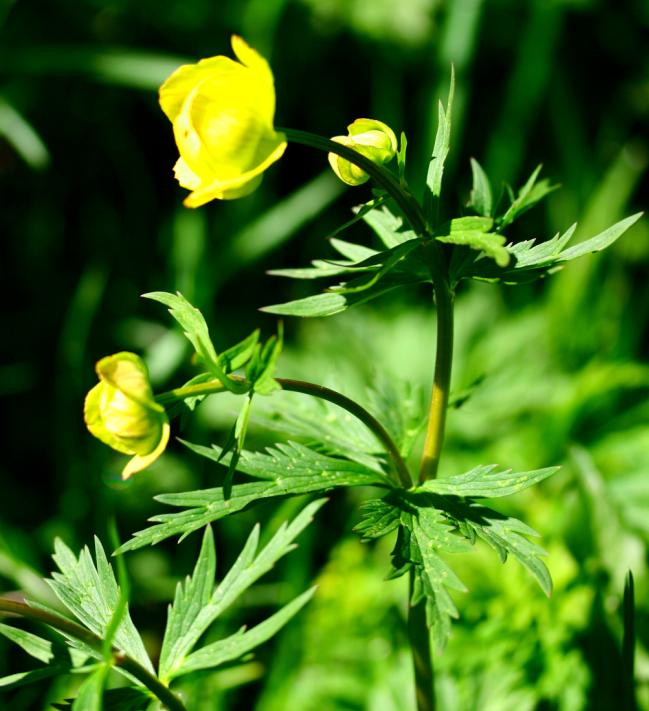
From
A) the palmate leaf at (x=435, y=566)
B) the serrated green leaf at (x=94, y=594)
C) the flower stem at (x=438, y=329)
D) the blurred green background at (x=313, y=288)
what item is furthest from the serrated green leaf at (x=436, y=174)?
the blurred green background at (x=313, y=288)

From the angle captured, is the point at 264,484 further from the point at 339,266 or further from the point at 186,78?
the point at 186,78

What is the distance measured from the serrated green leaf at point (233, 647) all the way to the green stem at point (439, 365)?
17 cm

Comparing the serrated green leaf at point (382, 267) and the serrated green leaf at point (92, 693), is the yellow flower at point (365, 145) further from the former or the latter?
the serrated green leaf at point (92, 693)

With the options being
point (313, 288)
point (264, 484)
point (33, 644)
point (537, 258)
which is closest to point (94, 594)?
point (33, 644)

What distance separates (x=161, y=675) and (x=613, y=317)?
1528 millimetres

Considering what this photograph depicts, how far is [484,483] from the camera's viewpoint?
78cm

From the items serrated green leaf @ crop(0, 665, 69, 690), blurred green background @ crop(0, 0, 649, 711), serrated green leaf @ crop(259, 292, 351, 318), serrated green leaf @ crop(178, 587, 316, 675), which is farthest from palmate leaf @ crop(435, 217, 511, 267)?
blurred green background @ crop(0, 0, 649, 711)

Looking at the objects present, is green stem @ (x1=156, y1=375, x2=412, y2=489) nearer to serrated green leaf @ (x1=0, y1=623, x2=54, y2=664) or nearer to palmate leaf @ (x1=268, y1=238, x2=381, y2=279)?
palmate leaf @ (x1=268, y1=238, x2=381, y2=279)

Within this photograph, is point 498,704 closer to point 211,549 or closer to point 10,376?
point 211,549

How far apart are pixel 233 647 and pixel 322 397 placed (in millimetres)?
255

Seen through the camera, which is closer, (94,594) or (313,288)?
(94,594)

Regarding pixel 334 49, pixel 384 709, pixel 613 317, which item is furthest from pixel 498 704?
pixel 334 49

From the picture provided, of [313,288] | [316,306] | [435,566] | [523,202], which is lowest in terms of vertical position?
[435,566]

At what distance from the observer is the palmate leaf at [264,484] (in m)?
0.74
